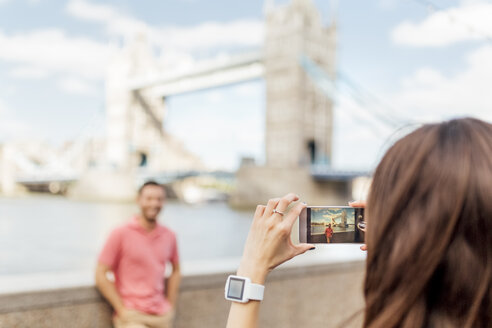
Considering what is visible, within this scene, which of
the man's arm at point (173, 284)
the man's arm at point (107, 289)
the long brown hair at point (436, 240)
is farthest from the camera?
the man's arm at point (173, 284)

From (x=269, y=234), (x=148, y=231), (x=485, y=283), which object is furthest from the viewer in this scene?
(x=148, y=231)

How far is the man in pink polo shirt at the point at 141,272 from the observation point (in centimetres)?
203

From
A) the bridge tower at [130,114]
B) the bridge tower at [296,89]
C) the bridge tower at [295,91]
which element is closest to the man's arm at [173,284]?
the bridge tower at [296,89]

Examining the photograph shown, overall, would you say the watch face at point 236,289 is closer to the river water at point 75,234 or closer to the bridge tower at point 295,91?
the river water at point 75,234

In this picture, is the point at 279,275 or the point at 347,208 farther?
the point at 279,275

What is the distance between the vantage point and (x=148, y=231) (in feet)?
7.26

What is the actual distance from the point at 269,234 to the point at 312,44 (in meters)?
39.5

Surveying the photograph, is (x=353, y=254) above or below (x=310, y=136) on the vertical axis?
below

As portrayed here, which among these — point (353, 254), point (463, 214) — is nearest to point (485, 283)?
point (463, 214)

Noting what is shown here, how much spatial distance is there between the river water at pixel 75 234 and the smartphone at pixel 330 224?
7413 millimetres

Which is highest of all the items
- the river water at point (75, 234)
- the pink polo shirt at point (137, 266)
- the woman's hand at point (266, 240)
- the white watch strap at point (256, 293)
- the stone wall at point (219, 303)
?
the woman's hand at point (266, 240)

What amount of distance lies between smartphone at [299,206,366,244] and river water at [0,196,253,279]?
741cm

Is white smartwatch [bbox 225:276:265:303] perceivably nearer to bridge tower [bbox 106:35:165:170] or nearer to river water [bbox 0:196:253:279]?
river water [bbox 0:196:253:279]

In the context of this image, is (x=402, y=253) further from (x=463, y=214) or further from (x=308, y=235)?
(x=308, y=235)
